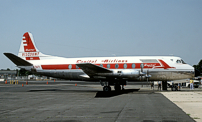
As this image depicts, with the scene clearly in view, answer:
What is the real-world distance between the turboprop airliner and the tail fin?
4.19 ft

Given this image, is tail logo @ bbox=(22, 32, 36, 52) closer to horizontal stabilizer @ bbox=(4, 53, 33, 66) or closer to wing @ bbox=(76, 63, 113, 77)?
horizontal stabilizer @ bbox=(4, 53, 33, 66)

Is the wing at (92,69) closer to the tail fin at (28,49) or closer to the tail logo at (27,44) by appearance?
the tail fin at (28,49)

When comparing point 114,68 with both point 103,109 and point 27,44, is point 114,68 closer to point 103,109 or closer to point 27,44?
point 27,44

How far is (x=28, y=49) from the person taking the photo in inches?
1331

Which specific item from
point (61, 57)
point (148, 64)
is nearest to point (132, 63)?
point (148, 64)

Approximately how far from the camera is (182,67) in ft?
94.1

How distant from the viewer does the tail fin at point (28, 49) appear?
33.7 m

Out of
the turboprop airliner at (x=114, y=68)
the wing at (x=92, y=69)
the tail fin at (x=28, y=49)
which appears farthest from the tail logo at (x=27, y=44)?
the wing at (x=92, y=69)

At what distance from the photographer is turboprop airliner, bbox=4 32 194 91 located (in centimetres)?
2756

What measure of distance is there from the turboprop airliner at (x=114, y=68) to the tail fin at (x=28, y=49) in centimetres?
128

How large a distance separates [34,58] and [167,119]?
2655 centimetres

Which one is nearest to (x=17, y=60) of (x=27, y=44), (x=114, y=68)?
(x=27, y=44)

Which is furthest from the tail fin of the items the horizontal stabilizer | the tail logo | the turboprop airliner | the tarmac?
the tarmac

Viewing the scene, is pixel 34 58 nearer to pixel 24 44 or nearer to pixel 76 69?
pixel 24 44
